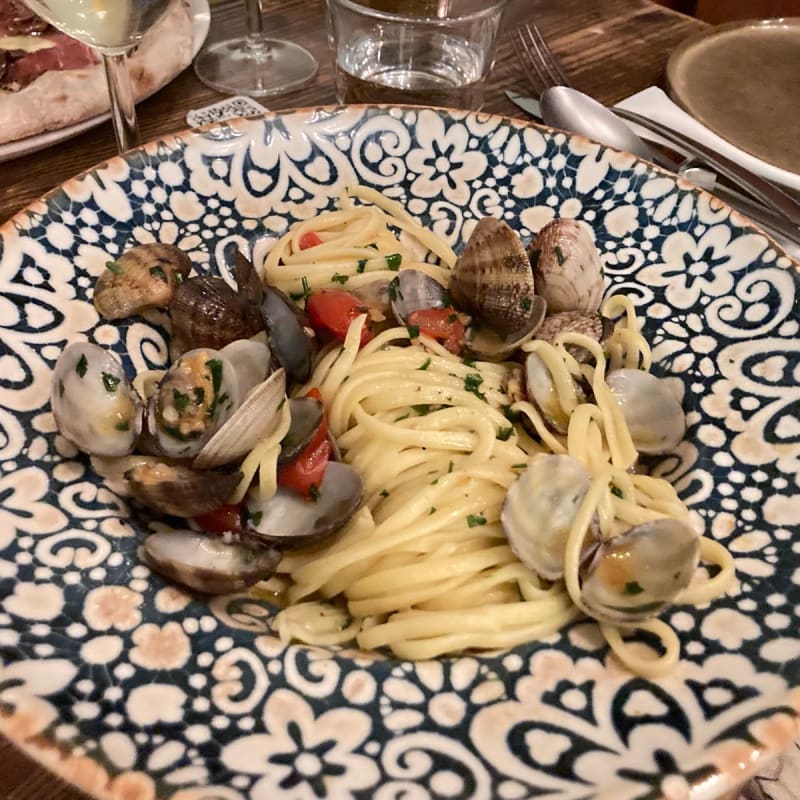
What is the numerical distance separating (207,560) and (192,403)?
12.9 inches

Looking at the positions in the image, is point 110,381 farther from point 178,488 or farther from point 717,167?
point 717,167

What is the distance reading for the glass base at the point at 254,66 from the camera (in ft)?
10.3

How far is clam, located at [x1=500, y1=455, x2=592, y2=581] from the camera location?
1585 millimetres

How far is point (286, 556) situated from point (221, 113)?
1.83 metres

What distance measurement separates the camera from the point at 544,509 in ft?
5.35

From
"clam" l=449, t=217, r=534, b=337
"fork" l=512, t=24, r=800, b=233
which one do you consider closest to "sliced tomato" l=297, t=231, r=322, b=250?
"clam" l=449, t=217, r=534, b=337

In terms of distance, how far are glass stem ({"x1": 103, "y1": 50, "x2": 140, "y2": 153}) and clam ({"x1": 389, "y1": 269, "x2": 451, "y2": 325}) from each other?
3.19 ft

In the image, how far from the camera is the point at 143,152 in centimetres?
224

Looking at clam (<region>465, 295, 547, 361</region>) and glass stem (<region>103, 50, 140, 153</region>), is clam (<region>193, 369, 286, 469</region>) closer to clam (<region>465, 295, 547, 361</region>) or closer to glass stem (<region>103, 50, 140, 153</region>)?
clam (<region>465, 295, 547, 361</region>)

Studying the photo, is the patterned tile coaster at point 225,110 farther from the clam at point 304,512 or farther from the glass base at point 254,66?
the clam at point 304,512

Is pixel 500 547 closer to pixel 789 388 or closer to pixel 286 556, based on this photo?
pixel 286 556

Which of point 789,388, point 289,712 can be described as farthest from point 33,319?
point 789,388

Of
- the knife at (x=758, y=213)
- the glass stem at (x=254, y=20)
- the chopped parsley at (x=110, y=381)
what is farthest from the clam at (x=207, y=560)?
the glass stem at (x=254, y=20)

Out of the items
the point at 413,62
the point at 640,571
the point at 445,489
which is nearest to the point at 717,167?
the point at 413,62
